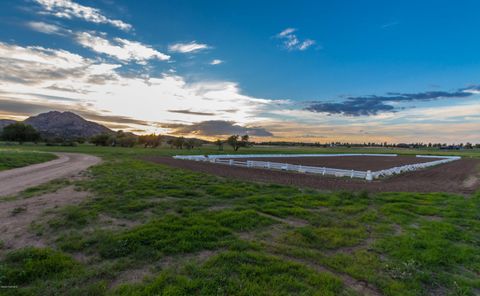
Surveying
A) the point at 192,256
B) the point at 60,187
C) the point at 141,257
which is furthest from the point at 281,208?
the point at 60,187

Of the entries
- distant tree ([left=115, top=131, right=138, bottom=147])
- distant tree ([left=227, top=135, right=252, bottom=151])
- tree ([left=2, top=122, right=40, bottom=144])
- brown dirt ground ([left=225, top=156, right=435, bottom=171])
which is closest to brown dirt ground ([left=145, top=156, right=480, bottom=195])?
brown dirt ground ([left=225, top=156, right=435, bottom=171])

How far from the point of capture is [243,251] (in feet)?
16.8

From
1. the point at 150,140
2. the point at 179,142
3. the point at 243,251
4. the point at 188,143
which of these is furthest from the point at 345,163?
the point at 150,140

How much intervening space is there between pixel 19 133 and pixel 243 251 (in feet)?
342

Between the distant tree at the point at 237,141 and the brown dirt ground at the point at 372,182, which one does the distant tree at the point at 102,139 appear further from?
the brown dirt ground at the point at 372,182

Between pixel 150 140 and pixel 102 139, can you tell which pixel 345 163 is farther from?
pixel 102 139

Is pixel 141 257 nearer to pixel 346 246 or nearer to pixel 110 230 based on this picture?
pixel 110 230

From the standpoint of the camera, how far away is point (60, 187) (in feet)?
37.5

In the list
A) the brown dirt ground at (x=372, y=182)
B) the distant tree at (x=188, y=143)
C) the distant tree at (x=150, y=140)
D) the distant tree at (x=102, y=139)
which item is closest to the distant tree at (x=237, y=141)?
the distant tree at (x=188, y=143)

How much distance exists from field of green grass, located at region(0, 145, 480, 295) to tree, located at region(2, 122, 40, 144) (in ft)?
317

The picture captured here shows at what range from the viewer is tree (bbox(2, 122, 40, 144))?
77750 mm

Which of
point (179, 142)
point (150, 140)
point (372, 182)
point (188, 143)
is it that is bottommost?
point (372, 182)

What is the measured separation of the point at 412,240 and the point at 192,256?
5.63m

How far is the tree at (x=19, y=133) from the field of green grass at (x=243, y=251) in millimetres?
96770
